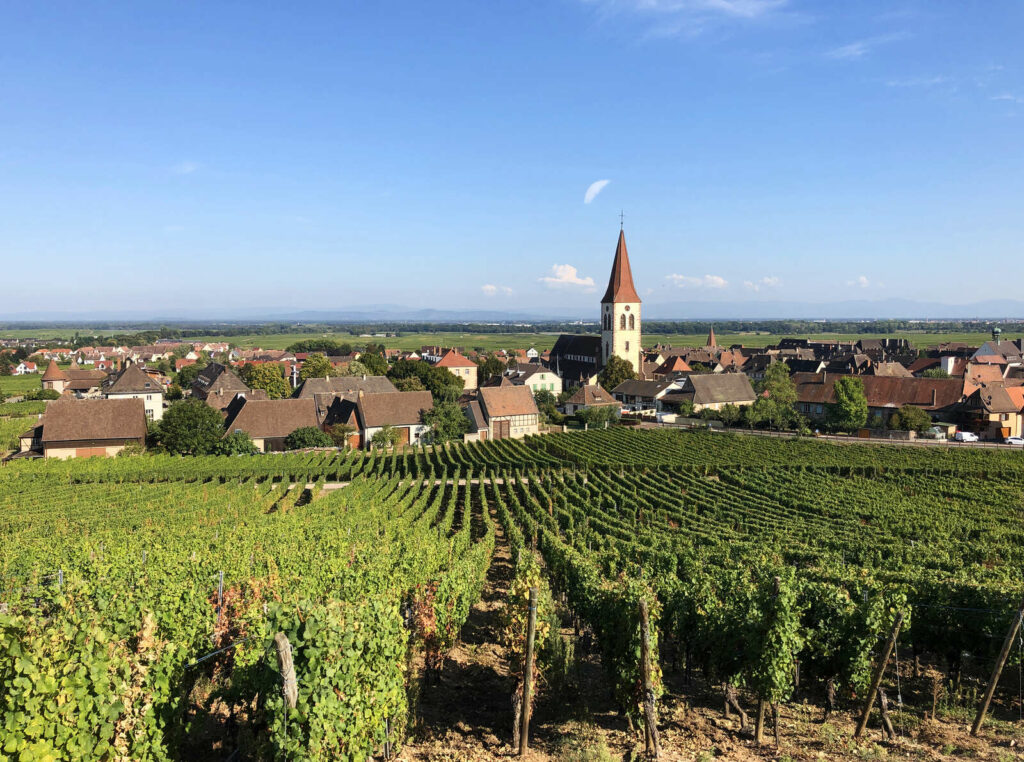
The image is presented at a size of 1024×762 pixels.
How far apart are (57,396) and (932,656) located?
9973 cm

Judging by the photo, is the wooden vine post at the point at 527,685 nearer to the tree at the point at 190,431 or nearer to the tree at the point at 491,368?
the tree at the point at 190,431

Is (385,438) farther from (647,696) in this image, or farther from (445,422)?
(647,696)

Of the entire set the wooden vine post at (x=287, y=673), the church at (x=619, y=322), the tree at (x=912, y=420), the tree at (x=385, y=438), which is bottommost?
the tree at (x=385, y=438)

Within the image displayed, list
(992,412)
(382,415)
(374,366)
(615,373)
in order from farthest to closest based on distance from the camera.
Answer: (374,366) < (615,373) < (382,415) < (992,412)

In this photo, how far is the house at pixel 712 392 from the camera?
68.9m

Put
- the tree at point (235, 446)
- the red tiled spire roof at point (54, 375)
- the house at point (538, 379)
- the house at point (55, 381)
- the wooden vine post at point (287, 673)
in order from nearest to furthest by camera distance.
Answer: the wooden vine post at point (287, 673) → the tree at point (235, 446) → the house at point (538, 379) → the house at point (55, 381) → the red tiled spire roof at point (54, 375)

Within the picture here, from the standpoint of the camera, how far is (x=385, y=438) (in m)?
52.8

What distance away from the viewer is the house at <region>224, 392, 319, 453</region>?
5119 cm

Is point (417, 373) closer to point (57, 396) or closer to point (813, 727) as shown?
point (57, 396)

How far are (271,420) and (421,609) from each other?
44.9m

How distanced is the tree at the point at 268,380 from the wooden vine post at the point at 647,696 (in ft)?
234

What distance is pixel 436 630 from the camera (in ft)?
37.9

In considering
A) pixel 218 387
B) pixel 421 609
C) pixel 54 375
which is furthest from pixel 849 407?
pixel 54 375

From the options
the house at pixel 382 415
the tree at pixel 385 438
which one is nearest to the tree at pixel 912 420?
the house at pixel 382 415
